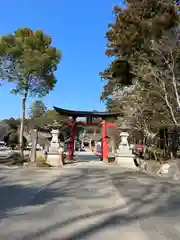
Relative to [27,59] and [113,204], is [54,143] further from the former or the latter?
[113,204]

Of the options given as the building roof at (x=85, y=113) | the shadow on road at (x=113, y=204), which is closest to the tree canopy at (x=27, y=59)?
the building roof at (x=85, y=113)

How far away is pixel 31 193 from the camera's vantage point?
7.98 m

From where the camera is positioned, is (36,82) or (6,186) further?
(36,82)

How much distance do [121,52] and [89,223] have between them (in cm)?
1407

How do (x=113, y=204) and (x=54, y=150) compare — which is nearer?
(x=113, y=204)

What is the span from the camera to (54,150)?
17734 mm

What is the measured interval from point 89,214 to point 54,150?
487 inches

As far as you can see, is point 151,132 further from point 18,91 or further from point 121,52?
point 18,91

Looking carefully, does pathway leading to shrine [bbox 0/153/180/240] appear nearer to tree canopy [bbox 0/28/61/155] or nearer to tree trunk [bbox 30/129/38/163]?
tree trunk [bbox 30/129/38/163]

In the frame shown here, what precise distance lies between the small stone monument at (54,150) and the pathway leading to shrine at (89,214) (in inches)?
348

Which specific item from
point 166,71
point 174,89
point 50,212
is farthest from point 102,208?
point 166,71

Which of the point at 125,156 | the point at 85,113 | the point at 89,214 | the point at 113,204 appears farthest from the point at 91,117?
the point at 89,214

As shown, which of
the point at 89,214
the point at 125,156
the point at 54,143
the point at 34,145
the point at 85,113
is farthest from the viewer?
the point at 85,113

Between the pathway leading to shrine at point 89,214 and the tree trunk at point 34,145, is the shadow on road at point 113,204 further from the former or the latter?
the tree trunk at point 34,145
